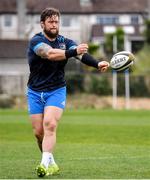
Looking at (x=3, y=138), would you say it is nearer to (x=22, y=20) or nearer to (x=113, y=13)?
(x=22, y=20)

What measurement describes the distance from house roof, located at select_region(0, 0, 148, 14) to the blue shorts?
276ft

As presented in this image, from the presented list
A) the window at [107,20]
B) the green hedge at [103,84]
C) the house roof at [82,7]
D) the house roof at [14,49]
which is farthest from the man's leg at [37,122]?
the window at [107,20]

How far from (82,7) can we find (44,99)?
85893mm

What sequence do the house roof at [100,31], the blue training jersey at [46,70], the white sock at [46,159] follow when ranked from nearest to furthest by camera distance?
the white sock at [46,159], the blue training jersey at [46,70], the house roof at [100,31]

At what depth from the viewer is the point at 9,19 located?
99.7 meters

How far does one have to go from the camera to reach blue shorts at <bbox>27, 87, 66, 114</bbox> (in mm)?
12883

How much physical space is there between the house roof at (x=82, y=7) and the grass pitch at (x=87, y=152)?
68.4 metres

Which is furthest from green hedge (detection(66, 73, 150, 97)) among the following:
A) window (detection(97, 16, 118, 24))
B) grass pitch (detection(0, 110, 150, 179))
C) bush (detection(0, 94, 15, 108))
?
window (detection(97, 16, 118, 24))

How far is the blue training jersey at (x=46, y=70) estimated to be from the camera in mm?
12846

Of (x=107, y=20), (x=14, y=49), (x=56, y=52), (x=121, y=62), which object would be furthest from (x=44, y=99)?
(x=107, y=20)

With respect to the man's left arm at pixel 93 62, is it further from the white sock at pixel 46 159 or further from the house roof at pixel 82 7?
the house roof at pixel 82 7

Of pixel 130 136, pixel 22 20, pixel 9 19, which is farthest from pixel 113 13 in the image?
pixel 130 136

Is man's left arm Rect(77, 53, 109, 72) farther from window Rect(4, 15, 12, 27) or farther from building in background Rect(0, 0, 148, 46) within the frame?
window Rect(4, 15, 12, 27)

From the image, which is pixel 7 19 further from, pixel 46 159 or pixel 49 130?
pixel 46 159
